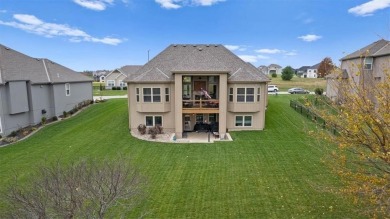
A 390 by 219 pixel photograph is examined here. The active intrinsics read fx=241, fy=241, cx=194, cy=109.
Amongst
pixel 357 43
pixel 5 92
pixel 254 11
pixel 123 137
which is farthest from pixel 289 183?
pixel 5 92

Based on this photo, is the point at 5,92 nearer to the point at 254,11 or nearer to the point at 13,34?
the point at 13,34

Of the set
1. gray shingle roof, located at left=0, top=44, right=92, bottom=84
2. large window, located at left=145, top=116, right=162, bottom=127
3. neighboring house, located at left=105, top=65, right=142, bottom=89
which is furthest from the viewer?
neighboring house, located at left=105, top=65, right=142, bottom=89

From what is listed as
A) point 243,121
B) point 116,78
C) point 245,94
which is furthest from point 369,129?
point 116,78

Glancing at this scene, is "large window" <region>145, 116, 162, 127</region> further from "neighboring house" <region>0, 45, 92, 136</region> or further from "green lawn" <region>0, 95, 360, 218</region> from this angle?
"neighboring house" <region>0, 45, 92, 136</region>

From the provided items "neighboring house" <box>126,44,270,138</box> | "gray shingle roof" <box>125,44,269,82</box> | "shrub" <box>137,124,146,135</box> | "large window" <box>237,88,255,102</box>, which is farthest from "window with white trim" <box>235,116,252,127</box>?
"shrub" <box>137,124,146,135</box>

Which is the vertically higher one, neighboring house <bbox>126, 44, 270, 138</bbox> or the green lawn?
neighboring house <bbox>126, 44, 270, 138</bbox>

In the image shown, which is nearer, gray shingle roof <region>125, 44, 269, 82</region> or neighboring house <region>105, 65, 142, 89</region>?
gray shingle roof <region>125, 44, 269, 82</region>

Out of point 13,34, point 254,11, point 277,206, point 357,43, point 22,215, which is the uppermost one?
point 254,11
